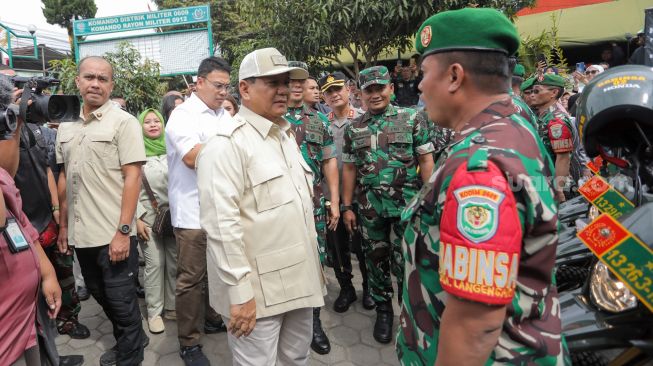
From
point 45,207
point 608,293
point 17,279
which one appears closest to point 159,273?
point 45,207

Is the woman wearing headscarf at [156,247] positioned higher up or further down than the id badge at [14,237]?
further down

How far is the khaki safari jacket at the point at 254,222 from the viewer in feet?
5.96

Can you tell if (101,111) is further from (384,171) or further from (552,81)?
(552,81)

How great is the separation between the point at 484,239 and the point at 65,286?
341 centimetres

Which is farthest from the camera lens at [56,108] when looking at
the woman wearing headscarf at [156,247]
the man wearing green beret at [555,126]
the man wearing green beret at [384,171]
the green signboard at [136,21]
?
the green signboard at [136,21]

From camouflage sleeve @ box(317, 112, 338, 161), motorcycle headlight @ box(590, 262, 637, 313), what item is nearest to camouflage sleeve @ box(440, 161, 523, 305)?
motorcycle headlight @ box(590, 262, 637, 313)

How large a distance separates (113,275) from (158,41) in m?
7.10

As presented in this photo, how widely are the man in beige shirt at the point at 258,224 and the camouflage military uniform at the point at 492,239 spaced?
0.74 metres

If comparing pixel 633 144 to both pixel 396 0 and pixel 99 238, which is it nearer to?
pixel 99 238

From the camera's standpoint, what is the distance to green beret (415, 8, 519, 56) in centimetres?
114

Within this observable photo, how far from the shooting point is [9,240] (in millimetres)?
1630

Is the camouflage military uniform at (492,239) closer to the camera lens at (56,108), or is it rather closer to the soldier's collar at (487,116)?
the soldier's collar at (487,116)

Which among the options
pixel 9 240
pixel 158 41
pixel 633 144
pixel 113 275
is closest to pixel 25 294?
pixel 9 240

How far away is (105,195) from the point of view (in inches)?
107
